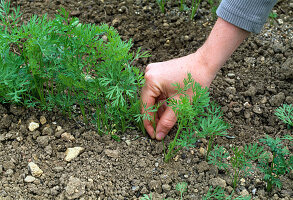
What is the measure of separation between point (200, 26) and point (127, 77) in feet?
5.05

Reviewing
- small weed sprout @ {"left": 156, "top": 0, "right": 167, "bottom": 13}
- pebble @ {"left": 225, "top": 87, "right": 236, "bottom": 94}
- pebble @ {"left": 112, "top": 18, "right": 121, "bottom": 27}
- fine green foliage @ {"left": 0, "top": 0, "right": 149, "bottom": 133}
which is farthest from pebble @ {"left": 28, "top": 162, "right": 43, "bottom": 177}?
small weed sprout @ {"left": 156, "top": 0, "right": 167, "bottom": 13}

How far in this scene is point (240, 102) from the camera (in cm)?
274

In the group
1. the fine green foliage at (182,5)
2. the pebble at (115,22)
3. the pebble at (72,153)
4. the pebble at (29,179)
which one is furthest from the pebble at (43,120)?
the fine green foliage at (182,5)

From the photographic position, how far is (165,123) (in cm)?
223

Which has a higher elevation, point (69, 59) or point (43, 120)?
point (69, 59)

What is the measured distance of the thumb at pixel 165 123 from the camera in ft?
7.24

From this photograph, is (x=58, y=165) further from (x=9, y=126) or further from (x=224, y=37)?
(x=224, y=37)

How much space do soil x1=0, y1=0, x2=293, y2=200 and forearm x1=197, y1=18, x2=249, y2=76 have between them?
0.56 m

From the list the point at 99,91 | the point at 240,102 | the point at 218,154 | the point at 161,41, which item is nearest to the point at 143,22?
the point at 161,41

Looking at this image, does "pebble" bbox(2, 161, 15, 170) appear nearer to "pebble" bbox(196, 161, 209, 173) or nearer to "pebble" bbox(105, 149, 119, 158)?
"pebble" bbox(105, 149, 119, 158)

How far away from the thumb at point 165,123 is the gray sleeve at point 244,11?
0.64 meters

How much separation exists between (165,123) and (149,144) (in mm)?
227

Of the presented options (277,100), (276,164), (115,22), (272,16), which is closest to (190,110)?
(276,164)

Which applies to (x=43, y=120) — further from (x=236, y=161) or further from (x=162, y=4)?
(x=162, y=4)
